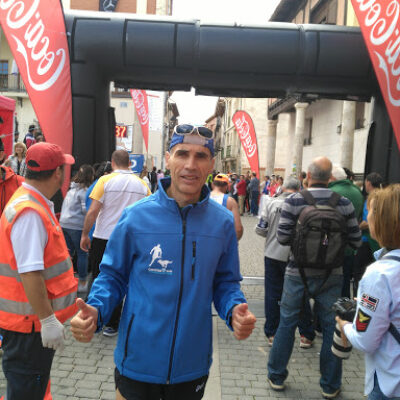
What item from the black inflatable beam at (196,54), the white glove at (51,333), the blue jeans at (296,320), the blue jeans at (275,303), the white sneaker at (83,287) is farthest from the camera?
the black inflatable beam at (196,54)

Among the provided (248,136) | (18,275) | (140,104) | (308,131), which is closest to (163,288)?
(18,275)

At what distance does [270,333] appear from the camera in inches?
172

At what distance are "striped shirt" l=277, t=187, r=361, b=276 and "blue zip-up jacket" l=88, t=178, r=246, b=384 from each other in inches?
66.2

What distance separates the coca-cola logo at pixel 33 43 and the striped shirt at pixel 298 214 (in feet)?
13.9

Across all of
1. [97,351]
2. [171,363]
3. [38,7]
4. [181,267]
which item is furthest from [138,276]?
[38,7]

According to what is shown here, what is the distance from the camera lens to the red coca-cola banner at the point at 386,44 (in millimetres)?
5012

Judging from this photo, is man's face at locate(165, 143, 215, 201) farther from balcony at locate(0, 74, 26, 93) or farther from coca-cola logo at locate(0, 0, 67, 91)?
balcony at locate(0, 74, 26, 93)

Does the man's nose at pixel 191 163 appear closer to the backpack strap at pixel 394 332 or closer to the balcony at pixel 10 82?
the backpack strap at pixel 394 332

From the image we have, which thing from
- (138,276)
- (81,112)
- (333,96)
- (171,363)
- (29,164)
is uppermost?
(333,96)

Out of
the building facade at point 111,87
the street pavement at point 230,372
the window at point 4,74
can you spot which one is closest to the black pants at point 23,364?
the street pavement at point 230,372

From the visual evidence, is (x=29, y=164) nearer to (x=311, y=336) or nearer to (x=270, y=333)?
(x=270, y=333)

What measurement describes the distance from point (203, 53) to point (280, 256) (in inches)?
164

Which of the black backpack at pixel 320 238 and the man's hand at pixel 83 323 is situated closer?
the man's hand at pixel 83 323

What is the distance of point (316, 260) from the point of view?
3.24m
